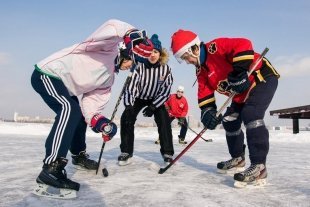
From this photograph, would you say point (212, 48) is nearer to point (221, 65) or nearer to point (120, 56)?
point (221, 65)

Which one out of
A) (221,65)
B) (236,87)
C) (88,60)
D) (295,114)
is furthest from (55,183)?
(295,114)

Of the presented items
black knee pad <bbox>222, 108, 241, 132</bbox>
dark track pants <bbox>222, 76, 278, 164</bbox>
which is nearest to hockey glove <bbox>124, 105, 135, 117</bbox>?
black knee pad <bbox>222, 108, 241, 132</bbox>

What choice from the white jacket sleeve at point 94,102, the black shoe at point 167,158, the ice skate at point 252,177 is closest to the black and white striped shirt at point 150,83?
the black shoe at point 167,158

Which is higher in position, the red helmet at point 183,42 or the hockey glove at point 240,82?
the red helmet at point 183,42

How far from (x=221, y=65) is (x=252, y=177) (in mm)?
1067

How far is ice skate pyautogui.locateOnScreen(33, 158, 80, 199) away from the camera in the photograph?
8.86 ft

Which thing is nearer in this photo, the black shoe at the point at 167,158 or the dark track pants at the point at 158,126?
the black shoe at the point at 167,158

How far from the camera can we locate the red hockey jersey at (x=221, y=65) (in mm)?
3180

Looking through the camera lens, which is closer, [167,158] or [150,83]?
[167,158]

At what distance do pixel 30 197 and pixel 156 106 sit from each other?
237 cm

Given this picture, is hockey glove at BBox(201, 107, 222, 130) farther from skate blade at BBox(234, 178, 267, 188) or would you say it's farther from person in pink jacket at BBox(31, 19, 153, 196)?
person in pink jacket at BBox(31, 19, 153, 196)

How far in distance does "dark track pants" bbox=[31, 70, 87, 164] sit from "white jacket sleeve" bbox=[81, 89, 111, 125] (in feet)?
2.12

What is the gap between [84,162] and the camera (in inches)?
154

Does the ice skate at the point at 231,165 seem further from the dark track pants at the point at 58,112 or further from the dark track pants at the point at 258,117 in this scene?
the dark track pants at the point at 58,112
